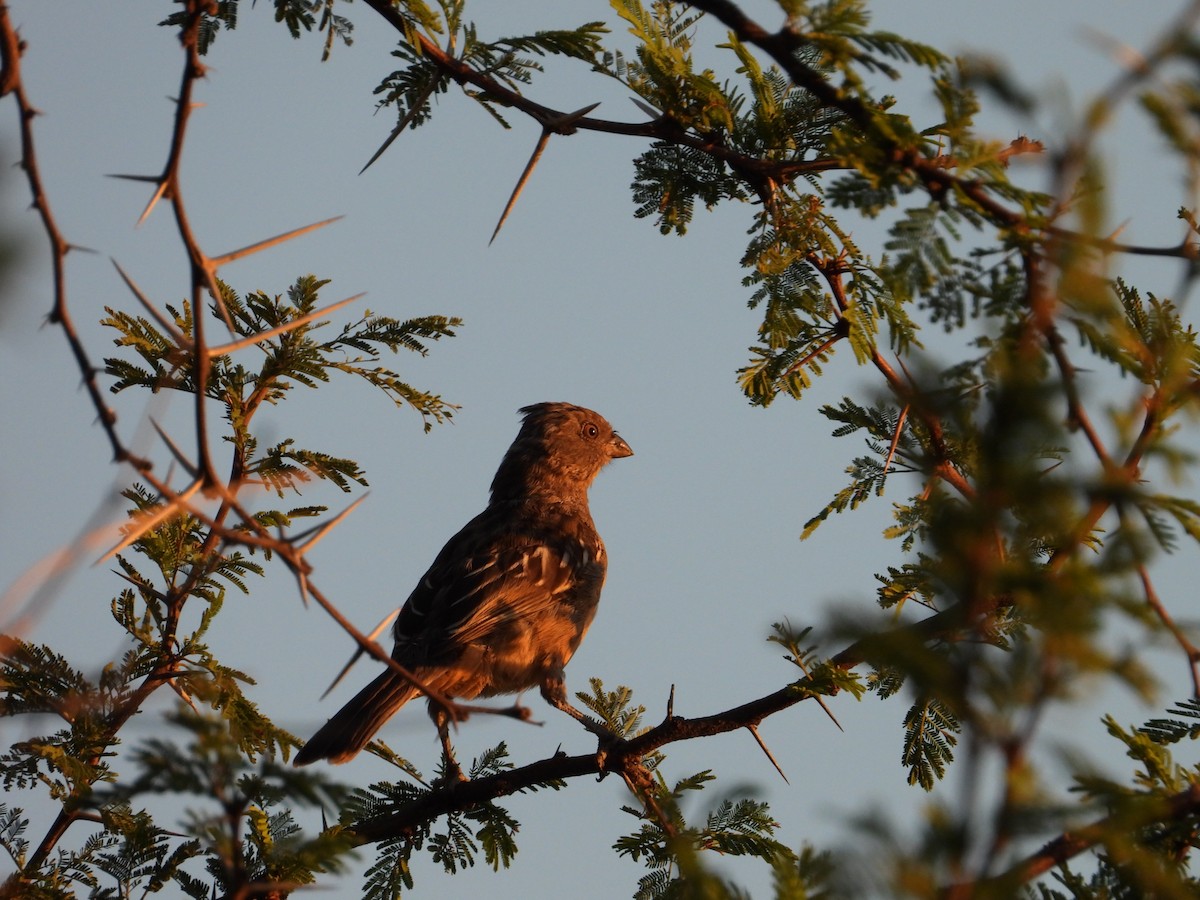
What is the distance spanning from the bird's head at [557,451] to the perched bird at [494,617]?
30cm

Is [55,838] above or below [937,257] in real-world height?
above

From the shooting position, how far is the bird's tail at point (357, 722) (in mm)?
6664

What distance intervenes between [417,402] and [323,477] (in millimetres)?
598

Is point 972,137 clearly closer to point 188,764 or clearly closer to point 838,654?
point 838,654

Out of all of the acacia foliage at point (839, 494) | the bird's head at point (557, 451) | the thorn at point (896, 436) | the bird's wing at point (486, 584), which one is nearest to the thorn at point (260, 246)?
the acacia foliage at point (839, 494)

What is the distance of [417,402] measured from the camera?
5926 millimetres

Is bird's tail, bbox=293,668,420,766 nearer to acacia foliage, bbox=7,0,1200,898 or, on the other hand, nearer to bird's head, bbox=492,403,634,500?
acacia foliage, bbox=7,0,1200,898

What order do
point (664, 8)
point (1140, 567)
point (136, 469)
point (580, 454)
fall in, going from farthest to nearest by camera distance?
point (580, 454)
point (664, 8)
point (136, 469)
point (1140, 567)

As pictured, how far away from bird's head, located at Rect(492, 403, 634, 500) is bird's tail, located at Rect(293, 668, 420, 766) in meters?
3.53

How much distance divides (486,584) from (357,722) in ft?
5.42

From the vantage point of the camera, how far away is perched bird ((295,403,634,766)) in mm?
6883

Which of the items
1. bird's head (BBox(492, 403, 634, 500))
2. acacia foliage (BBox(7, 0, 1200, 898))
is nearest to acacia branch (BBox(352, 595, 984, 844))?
acacia foliage (BBox(7, 0, 1200, 898))

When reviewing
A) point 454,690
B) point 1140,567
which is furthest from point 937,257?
point 454,690

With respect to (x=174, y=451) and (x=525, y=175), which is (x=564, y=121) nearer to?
(x=525, y=175)
